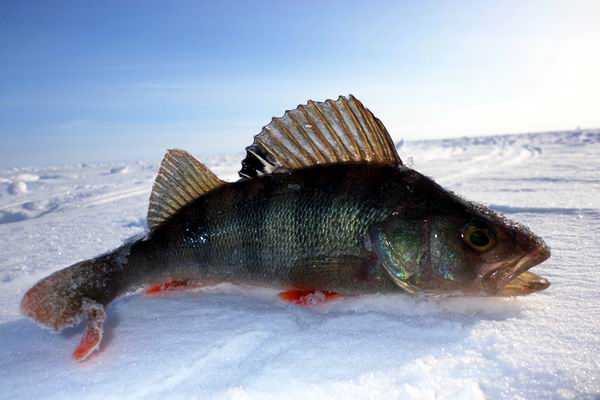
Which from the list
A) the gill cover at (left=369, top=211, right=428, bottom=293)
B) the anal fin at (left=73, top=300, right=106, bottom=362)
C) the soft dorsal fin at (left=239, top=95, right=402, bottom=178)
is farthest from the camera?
the soft dorsal fin at (left=239, top=95, right=402, bottom=178)

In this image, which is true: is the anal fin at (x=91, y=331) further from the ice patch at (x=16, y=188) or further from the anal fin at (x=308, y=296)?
the ice patch at (x=16, y=188)

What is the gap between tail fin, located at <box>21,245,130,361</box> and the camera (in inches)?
88.8

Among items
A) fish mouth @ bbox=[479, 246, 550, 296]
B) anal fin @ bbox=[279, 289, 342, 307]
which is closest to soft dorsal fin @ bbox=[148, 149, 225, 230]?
anal fin @ bbox=[279, 289, 342, 307]

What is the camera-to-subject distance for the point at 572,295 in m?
2.36

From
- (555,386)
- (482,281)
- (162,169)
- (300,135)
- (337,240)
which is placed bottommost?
(555,386)

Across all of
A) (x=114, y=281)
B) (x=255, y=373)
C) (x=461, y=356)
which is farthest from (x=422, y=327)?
(x=114, y=281)

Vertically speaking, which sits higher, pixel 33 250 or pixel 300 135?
pixel 300 135

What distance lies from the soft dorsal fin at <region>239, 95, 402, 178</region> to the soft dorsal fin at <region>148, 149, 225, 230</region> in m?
0.28

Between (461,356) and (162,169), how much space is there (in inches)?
90.3

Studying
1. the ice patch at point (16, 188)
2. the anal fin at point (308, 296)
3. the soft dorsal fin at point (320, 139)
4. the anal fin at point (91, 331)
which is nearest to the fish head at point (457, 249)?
the anal fin at point (308, 296)

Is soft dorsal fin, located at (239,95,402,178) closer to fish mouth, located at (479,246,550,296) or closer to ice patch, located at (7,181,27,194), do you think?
fish mouth, located at (479,246,550,296)

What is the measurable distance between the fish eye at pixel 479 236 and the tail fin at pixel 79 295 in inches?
80.1

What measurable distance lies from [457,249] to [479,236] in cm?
14

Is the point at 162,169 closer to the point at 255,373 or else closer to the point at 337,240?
the point at 337,240
